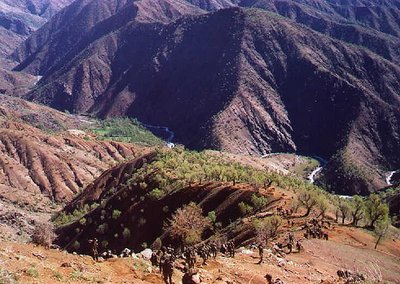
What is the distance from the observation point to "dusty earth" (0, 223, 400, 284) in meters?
30.2

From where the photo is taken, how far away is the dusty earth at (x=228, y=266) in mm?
30239

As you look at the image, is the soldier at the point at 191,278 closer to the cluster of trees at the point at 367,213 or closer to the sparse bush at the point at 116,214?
the cluster of trees at the point at 367,213

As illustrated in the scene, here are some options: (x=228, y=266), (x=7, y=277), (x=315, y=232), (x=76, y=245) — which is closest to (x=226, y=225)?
(x=315, y=232)

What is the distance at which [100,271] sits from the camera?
3384 cm

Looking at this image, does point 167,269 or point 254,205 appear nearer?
point 167,269

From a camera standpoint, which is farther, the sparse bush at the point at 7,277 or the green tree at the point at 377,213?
the green tree at the point at 377,213

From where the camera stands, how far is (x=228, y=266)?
4209 cm

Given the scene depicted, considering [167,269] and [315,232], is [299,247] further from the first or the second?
[167,269]

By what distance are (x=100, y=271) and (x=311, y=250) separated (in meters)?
30.1

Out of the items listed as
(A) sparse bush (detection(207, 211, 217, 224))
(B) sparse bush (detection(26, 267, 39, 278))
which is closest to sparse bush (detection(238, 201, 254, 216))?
(A) sparse bush (detection(207, 211, 217, 224))

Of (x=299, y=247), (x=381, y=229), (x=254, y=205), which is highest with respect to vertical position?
(x=299, y=247)

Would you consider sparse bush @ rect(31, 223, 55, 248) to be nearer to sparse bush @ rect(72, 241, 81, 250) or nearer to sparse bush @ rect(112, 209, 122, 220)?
sparse bush @ rect(72, 241, 81, 250)

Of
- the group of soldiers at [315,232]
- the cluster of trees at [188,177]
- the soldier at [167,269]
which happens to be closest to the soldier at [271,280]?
the soldier at [167,269]

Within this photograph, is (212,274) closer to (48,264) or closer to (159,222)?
(48,264)
